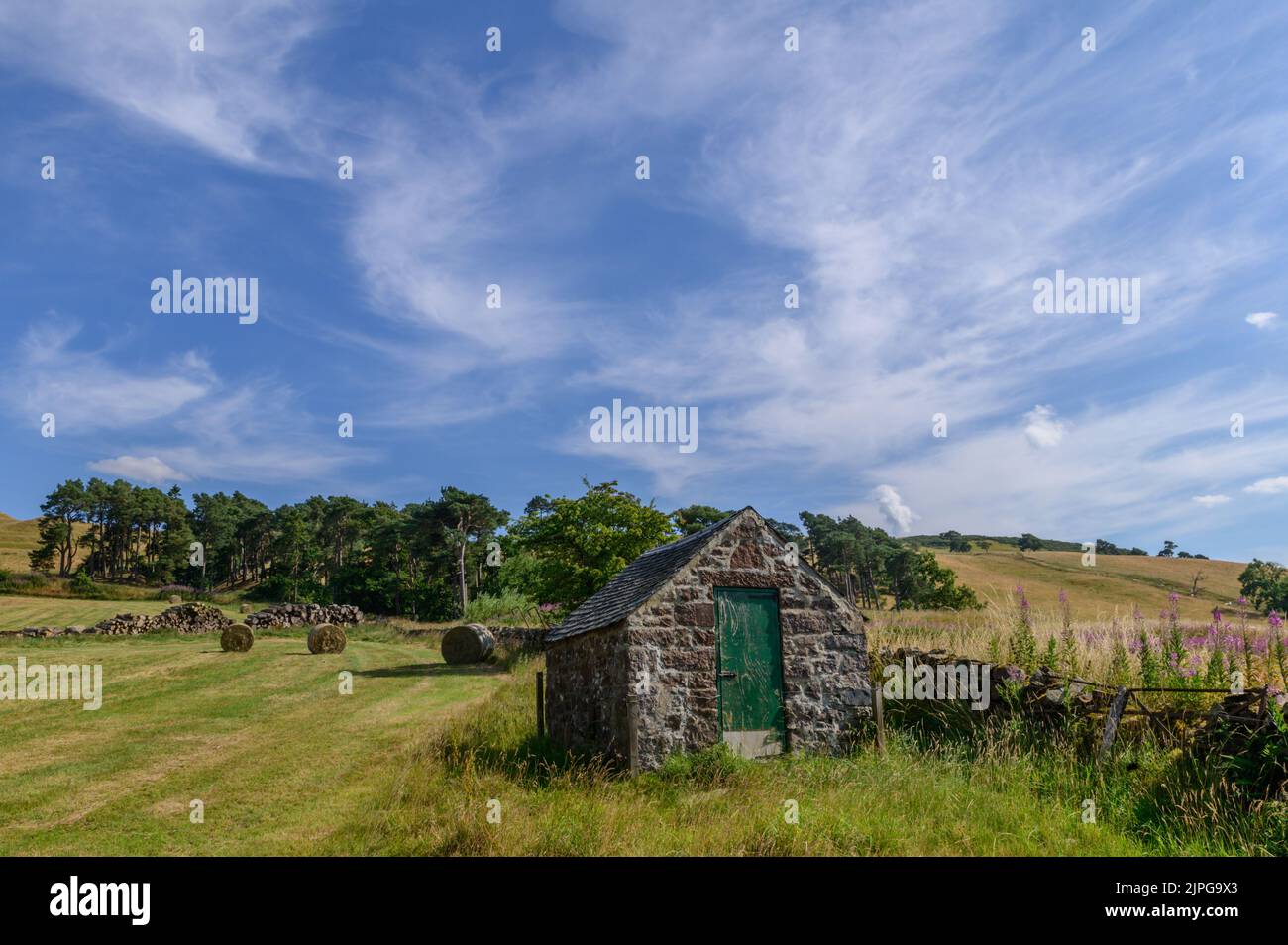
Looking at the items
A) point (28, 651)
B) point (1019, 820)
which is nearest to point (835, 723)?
point (1019, 820)

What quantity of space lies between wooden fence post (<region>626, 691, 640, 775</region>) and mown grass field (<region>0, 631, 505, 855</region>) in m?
3.30

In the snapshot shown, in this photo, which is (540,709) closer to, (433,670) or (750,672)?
(750,672)

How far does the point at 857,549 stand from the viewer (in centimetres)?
7175

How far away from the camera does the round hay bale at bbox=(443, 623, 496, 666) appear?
93.8 ft

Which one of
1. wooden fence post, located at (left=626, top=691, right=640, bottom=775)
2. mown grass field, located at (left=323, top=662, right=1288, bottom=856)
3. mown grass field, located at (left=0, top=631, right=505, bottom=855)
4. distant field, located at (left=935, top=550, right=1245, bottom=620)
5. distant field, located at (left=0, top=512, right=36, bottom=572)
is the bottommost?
distant field, located at (left=935, top=550, right=1245, bottom=620)

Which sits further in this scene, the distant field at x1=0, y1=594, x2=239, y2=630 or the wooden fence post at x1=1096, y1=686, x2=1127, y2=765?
the distant field at x1=0, y1=594, x2=239, y2=630

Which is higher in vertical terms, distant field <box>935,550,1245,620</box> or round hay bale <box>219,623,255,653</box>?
round hay bale <box>219,623,255,653</box>

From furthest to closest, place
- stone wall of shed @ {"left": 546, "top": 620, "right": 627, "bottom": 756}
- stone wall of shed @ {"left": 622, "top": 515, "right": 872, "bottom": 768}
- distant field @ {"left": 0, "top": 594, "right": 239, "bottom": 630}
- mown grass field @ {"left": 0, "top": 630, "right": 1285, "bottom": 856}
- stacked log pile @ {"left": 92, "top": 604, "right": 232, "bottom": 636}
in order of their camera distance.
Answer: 1. distant field @ {"left": 0, "top": 594, "right": 239, "bottom": 630}
2. stacked log pile @ {"left": 92, "top": 604, "right": 232, "bottom": 636}
3. stone wall of shed @ {"left": 546, "top": 620, "right": 627, "bottom": 756}
4. stone wall of shed @ {"left": 622, "top": 515, "right": 872, "bottom": 768}
5. mown grass field @ {"left": 0, "top": 630, "right": 1285, "bottom": 856}

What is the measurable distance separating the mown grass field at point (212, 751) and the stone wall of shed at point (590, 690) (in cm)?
275

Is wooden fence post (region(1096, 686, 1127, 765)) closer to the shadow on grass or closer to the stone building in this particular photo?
the stone building

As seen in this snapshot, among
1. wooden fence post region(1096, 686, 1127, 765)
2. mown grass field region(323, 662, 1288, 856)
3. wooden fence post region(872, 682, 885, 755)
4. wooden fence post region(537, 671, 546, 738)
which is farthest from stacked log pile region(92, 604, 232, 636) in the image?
wooden fence post region(1096, 686, 1127, 765)

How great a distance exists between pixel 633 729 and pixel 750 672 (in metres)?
2.11

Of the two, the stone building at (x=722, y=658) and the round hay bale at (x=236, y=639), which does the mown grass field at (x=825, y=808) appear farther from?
the round hay bale at (x=236, y=639)
